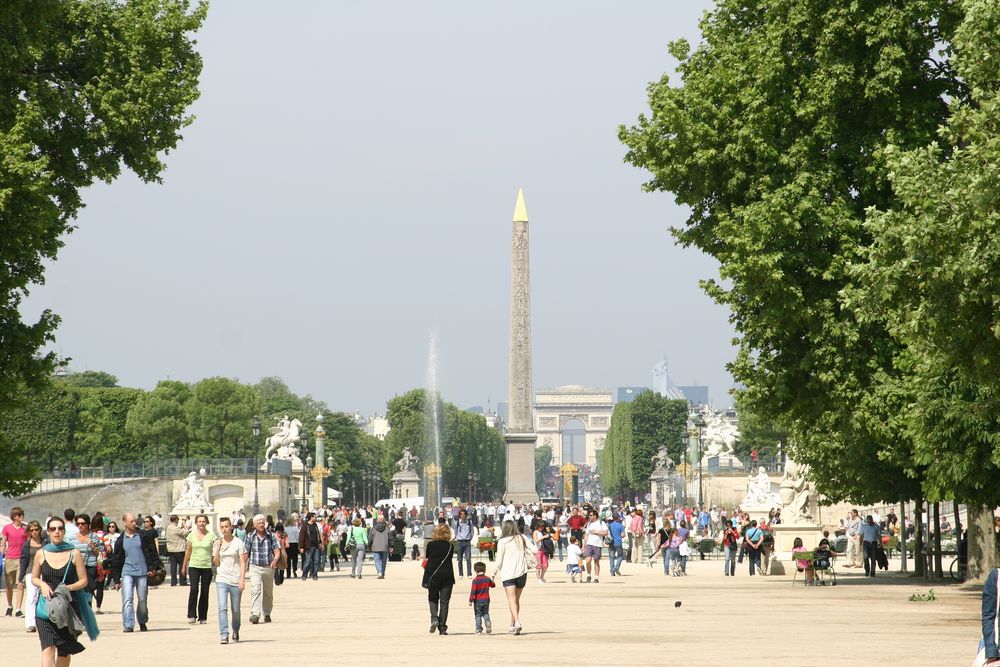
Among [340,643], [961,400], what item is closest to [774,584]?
[961,400]

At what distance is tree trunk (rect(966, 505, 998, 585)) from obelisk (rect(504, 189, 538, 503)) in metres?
53.1

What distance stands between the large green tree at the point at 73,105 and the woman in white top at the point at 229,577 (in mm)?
5652

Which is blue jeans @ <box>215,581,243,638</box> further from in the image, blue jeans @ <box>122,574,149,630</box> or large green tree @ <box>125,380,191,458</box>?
large green tree @ <box>125,380,191,458</box>

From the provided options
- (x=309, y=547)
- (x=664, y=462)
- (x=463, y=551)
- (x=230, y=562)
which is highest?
(x=664, y=462)

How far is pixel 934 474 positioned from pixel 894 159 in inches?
272

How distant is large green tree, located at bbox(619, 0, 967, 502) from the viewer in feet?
81.1

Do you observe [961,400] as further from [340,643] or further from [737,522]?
[737,522]

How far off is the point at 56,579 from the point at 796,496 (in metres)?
32.9

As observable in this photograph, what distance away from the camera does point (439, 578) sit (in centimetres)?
1952

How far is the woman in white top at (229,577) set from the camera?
18.4 meters

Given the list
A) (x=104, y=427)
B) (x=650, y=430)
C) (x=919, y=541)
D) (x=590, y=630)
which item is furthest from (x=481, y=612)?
(x=650, y=430)

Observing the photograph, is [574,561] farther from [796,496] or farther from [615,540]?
[796,496]

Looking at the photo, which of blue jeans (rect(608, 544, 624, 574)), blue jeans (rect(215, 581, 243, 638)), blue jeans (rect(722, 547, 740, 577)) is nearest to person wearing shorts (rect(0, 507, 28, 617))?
blue jeans (rect(215, 581, 243, 638))

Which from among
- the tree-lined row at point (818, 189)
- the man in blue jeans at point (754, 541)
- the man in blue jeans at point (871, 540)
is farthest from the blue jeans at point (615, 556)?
the tree-lined row at point (818, 189)
